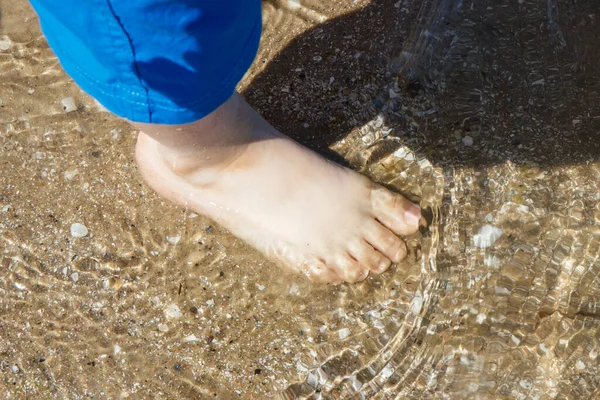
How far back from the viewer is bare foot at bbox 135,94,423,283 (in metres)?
1.90

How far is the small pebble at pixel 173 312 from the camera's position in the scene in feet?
6.13

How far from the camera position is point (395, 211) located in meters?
1.91

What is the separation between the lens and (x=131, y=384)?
1.79 meters

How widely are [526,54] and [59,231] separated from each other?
1614mm

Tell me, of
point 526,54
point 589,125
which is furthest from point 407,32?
point 589,125

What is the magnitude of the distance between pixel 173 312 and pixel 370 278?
606 mm

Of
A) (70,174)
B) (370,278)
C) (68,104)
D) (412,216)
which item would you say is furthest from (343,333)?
(68,104)

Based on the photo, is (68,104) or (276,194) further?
(68,104)

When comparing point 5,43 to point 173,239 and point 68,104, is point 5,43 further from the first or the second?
point 173,239

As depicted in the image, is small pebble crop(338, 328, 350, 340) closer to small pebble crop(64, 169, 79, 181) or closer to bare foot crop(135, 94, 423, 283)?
bare foot crop(135, 94, 423, 283)

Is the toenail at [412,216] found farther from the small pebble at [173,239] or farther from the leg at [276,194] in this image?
the small pebble at [173,239]

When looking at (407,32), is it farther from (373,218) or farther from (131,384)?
(131,384)

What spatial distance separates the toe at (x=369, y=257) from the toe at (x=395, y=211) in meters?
0.09

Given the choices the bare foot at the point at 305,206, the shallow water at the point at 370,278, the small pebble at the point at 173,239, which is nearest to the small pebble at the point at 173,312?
the shallow water at the point at 370,278
